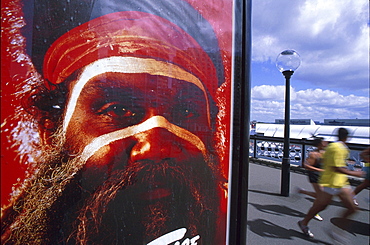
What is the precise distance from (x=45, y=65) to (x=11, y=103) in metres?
0.18

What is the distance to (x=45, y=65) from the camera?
0.88 meters

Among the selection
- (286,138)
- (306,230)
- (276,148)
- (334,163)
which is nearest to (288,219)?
(306,230)

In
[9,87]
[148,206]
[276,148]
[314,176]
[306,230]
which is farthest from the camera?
[276,148]

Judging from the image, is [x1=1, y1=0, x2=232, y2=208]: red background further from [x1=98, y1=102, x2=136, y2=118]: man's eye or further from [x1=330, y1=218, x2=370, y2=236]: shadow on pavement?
[x1=330, y1=218, x2=370, y2=236]: shadow on pavement

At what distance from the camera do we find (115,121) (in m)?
1.06

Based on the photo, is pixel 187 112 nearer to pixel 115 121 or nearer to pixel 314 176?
pixel 115 121

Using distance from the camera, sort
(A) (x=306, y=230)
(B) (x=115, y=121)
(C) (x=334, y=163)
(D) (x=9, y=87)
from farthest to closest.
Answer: (A) (x=306, y=230)
(C) (x=334, y=163)
(B) (x=115, y=121)
(D) (x=9, y=87)

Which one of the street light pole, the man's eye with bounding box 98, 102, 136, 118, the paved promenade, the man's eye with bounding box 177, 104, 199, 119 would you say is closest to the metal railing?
the paved promenade

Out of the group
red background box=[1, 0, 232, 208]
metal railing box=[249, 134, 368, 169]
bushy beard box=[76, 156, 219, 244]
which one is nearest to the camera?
red background box=[1, 0, 232, 208]

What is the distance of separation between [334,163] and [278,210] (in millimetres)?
1554

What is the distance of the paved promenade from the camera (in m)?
3.26

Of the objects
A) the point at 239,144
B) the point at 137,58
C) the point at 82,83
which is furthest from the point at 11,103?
the point at 239,144

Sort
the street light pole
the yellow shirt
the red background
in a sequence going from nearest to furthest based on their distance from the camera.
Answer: the red background, the yellow shirt, the street light pole

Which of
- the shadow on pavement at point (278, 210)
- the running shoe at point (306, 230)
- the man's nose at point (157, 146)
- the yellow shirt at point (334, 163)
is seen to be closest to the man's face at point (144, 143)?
the man's nose at point (157, 146)
